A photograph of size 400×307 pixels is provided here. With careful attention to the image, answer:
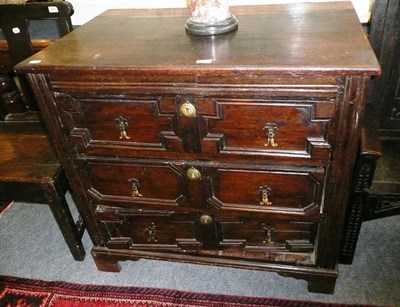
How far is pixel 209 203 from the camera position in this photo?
1.27m

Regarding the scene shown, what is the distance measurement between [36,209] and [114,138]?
1.14 m

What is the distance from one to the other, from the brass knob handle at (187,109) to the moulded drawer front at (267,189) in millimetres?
222

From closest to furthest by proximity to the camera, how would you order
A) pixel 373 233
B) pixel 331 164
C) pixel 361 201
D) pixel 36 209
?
pixel 331 164 → pixel 361 201 → pixel 373 233 → pixel 36 209

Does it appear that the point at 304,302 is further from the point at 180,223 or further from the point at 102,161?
the point at 102,161

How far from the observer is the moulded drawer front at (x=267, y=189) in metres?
1.13

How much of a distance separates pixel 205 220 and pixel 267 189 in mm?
287

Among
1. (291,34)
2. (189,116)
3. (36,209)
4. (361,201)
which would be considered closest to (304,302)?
(361,201)

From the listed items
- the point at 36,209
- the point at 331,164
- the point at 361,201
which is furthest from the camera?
the point at 36,209

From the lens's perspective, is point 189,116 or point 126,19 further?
point 126,19

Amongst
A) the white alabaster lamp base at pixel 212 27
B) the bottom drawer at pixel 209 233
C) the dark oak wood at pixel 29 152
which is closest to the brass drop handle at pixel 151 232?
the bottom drawer at pixel 209 233

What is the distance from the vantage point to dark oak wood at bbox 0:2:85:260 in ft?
4.77

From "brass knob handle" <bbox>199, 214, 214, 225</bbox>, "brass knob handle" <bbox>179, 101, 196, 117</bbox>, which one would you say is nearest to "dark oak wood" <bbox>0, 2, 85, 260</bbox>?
"brass knob handle" <bbox>199, 214, 214, 225</bbox>

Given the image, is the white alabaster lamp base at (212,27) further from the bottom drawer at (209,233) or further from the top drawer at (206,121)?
the bottom drawer at (209,233)

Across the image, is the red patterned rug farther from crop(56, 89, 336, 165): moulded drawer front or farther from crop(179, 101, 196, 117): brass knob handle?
crop(179, 101, 196, 117): brass knob handle
